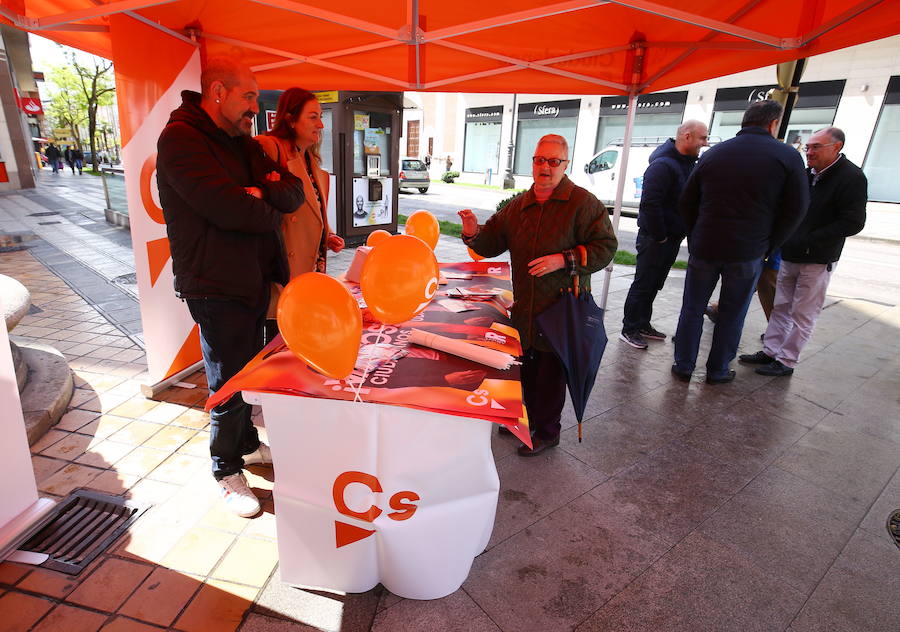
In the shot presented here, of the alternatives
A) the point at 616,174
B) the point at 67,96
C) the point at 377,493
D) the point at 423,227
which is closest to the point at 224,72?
the point at 423,227

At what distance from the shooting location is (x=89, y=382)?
11.1ft

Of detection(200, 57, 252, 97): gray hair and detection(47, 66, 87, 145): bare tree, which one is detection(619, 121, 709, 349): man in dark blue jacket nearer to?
detection(200, 57, 252, 97): gray hair

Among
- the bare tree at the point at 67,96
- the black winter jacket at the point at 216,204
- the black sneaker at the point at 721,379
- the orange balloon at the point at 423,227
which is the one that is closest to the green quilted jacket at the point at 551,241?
the orange balloon at the point at 423,227

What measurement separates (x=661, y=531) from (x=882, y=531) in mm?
1122

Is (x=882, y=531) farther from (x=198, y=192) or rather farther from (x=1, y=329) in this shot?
(x=1, y=329)

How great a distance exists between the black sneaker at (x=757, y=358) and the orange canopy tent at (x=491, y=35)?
242 centimetres

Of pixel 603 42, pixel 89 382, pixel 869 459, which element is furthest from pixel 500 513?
pixel 603 42

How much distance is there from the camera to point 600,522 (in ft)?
7.59

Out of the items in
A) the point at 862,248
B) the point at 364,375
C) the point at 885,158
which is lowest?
the point at 862,248

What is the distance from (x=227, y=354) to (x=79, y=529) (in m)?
1.01

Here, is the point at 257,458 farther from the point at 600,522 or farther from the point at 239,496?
the point at 600,522

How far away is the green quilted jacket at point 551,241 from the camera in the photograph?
2465 millimetres

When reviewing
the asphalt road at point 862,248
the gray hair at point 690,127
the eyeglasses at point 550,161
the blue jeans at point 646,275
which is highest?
the gray hair at point 690,127

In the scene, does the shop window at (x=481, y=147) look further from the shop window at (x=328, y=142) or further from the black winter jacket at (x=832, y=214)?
the black winter jacket at (x=832, y=214)
